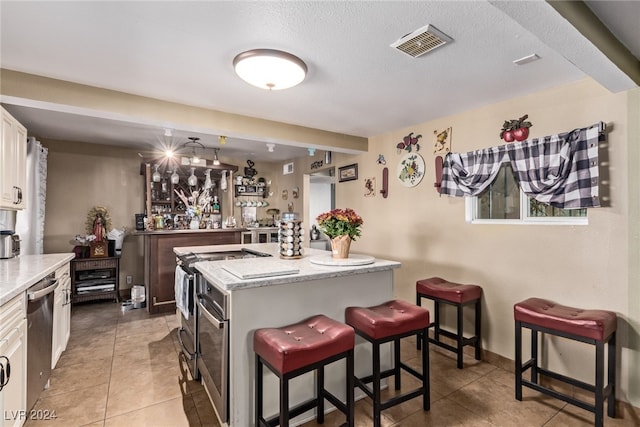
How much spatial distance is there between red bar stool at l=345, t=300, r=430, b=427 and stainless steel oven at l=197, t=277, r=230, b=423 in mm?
839

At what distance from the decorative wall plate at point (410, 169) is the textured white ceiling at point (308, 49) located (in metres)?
0.68

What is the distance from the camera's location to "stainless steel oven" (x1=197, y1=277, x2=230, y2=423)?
1.76m

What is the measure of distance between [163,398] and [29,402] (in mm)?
765

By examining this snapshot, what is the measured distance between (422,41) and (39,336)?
310cm

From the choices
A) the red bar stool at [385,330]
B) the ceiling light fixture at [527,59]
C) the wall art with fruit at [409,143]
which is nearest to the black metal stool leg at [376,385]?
the red bar stool at [385,330]

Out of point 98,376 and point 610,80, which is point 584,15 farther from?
point 98,376

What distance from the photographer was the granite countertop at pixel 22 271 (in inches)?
65.3

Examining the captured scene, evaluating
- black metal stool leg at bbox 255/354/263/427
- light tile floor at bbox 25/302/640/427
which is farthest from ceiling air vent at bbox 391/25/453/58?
light tile floor at bbox 25/302/640/427

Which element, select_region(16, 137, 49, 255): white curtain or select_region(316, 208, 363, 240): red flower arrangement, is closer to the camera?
select_region(316, 208, 363, 240): red flower arrangement

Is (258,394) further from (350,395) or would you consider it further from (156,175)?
(156,175)

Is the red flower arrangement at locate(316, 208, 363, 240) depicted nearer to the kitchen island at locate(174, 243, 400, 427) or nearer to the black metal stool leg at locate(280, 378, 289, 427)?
the kitchen island at locate(174, 243, 400, 427)

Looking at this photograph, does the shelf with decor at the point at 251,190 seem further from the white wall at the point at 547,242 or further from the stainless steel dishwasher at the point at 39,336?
the stainless steel dishwasher at the point at 39,336

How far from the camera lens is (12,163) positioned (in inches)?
104

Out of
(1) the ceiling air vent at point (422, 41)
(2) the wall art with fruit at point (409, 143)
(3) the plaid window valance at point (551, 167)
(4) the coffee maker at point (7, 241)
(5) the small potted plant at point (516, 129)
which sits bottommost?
(4) the coffee maker at point (7, 241)
